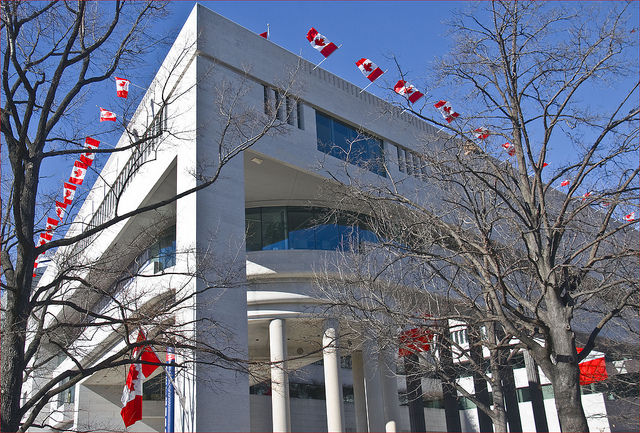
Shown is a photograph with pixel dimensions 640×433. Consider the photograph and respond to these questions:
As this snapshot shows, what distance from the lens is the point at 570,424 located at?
29.1ft

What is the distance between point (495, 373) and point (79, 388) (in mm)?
26479

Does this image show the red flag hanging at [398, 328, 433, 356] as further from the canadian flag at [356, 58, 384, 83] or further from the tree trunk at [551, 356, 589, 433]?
the canadian flag at [356, 58, 384, 83]

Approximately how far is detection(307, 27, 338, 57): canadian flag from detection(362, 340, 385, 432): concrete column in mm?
11230

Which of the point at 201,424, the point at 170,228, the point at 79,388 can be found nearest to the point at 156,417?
the point at 79,388

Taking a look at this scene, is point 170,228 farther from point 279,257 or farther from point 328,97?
point 328,97

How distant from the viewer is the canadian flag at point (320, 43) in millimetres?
21453

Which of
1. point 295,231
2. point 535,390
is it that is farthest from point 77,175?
point 535,390

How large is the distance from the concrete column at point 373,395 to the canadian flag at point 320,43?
11230 mm

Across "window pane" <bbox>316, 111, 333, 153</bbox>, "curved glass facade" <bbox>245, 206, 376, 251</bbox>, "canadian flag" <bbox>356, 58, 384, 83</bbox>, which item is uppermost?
"canadian flag" <bbox>356, 58, 384, 83</bbox>

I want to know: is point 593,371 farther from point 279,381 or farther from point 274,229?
point 279,381

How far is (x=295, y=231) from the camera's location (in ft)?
76.8

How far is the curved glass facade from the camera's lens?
22.8 m

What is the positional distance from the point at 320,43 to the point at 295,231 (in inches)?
285

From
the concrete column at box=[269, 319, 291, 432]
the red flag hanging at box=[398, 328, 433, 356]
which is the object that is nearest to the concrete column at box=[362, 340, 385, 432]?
the concrete column at box=[269, 319, 291, 432]
